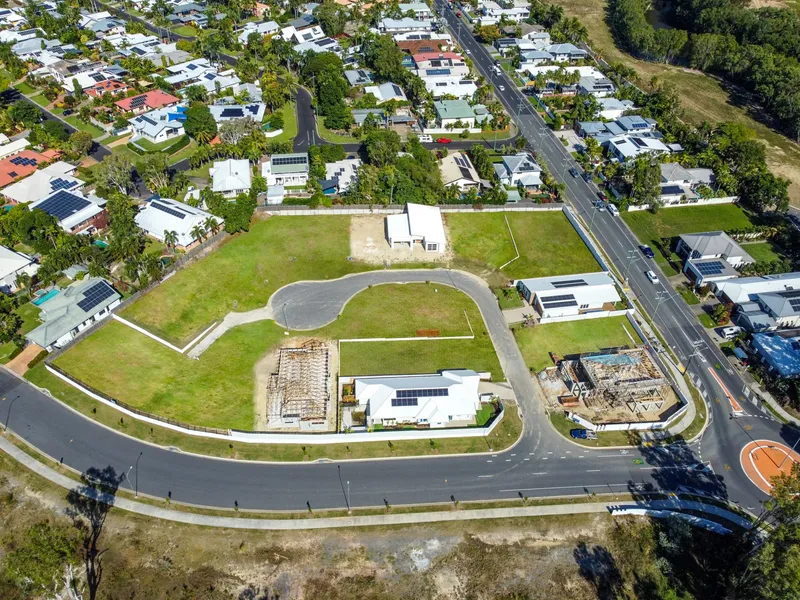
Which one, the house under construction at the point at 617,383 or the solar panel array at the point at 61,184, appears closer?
the house under construction at the point at 617,383

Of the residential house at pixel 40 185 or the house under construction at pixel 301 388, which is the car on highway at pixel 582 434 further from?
the residential house at pixel 40 185

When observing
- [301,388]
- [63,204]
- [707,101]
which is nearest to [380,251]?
[301,388]

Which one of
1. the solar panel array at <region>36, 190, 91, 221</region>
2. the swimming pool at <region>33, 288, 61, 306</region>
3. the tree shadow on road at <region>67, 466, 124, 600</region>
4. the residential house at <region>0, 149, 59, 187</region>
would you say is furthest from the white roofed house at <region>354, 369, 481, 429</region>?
the residential house at <region>0, 149, 59, 187</region>

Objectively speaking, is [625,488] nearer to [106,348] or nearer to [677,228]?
[677,228]

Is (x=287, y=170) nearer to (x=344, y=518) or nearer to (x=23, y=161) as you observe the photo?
(x=23, y=161)

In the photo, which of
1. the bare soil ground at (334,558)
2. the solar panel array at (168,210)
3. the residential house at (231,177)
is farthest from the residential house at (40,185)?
the bare soil ground at (334,558)

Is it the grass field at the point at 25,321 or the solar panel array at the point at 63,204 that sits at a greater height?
the solar panel array at the point at 63,204
